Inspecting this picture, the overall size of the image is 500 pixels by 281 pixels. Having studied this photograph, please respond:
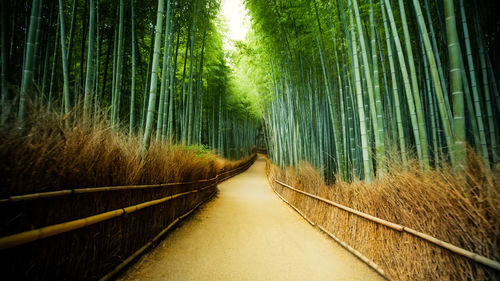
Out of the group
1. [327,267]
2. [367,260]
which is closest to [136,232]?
[327,267]

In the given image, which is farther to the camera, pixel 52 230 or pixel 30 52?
pixel 30 52

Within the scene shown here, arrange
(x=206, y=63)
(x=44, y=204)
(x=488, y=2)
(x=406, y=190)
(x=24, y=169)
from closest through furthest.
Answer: (x=24, y=169)
(x=44, y=204)
(x=406, y=190)
(x=488, y=2)
(x=206, y=63)

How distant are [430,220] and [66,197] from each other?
7.74 feet

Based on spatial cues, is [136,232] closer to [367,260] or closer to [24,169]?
[24,169]

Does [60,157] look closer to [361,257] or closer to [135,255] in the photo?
[135,255]

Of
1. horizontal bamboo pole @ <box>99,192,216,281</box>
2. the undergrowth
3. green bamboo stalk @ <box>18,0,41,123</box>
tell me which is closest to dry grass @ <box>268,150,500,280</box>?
horizontal bamboo pole @ <box>99,192,216,281</box>

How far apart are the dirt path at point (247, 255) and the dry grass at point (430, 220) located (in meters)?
0.28

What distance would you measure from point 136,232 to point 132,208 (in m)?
0.34

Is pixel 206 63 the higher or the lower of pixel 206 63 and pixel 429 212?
the higher

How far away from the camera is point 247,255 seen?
2.38 metres

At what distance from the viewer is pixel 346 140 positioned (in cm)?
370

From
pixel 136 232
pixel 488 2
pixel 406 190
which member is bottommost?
pixel 136 232

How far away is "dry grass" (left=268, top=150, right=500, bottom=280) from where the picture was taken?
1.20 meters

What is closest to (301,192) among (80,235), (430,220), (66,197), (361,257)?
(361,257)
